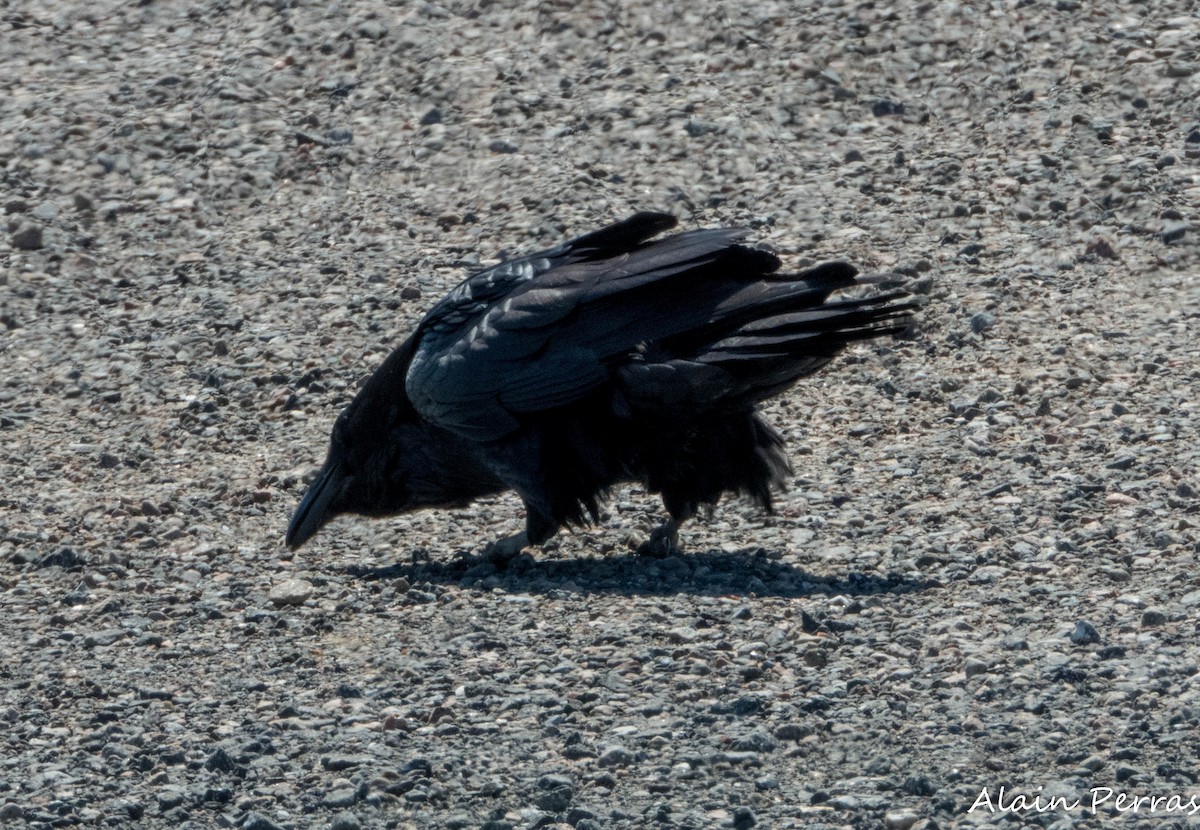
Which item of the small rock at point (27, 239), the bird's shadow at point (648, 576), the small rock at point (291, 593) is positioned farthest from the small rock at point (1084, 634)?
the small rock at point (27, 239)

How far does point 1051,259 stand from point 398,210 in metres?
3.93

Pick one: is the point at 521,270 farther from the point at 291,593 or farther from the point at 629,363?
the point at 291,593

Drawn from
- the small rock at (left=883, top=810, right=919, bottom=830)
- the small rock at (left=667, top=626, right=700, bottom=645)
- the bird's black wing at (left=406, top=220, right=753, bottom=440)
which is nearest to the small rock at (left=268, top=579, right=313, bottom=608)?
the bird's black wing at (left=406, top=220, right=753, bottom=440)

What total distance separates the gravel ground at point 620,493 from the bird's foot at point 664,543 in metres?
0.11

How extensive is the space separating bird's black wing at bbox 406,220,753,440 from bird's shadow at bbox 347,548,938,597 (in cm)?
58

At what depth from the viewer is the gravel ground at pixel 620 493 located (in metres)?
4.96

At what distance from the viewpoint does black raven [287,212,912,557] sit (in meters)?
6.39

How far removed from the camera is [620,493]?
7.68 m

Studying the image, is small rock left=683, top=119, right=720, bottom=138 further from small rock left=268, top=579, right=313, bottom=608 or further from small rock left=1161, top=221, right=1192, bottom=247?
small rock left=268, top=579, right=313, bottom=608

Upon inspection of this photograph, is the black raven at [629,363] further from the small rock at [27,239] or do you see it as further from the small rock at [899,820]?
the small rock at [27,239]

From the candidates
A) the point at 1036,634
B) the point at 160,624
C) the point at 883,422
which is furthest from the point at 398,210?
the point at 1036,634

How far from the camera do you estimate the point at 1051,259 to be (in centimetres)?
909

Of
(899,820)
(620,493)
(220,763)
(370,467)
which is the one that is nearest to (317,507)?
(370,467)

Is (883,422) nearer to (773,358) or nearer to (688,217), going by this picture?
(773,358)
